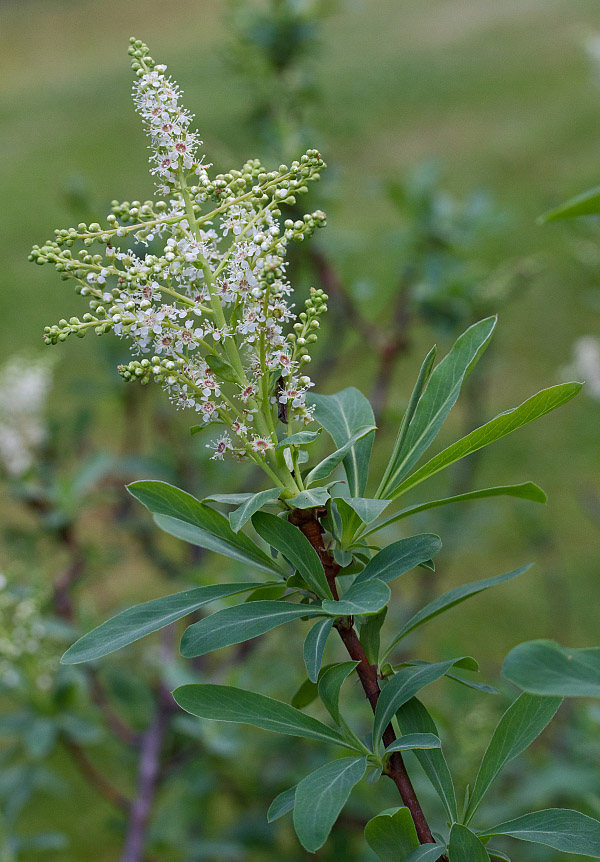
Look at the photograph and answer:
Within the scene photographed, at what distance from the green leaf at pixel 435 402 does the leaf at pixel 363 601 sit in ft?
0.26

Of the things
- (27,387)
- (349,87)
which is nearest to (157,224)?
(27,387)

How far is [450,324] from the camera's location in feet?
5.17

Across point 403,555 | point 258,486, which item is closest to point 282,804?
point 403,555

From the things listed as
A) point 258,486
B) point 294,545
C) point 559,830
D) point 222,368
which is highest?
point 222,368

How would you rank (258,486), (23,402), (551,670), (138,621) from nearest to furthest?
(551,670) < (138,621) < (23,402) < (258,486)

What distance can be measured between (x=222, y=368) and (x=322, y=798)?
0.25 metres

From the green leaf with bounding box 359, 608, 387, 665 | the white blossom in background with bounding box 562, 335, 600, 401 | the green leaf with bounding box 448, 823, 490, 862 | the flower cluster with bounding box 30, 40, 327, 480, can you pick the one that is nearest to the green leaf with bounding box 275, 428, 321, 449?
the flower cluster with bounding box 30, 40, 327, 480

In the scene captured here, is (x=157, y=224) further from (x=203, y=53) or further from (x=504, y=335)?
(x=203, y=53)

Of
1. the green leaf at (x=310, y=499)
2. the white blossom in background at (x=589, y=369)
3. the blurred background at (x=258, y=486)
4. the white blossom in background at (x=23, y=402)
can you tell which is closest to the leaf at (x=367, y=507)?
the green leaf at (x=310, y=499)

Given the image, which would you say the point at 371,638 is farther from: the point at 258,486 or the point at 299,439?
the point at 258,486

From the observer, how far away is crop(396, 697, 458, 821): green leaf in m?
0.53

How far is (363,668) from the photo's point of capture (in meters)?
0.52

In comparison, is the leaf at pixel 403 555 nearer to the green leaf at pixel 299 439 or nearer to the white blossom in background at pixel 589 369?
the green leaf at pixel 299 439

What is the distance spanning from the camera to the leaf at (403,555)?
0.51 meters
